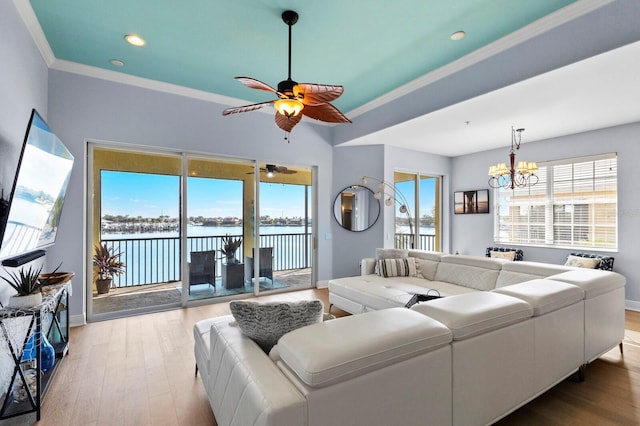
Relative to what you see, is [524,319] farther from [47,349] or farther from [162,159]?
[162,159]

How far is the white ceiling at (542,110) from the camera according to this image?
279 centimetres

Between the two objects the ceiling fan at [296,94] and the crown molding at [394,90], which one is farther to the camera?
the crown molding at [394,90]

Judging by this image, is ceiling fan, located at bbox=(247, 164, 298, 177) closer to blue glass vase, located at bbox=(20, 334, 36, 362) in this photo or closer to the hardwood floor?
the hardwood floor

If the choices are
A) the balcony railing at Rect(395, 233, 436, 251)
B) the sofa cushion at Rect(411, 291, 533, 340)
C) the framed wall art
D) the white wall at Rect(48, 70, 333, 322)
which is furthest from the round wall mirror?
the sofa cushion at Rect(411, 291, 533, 340)

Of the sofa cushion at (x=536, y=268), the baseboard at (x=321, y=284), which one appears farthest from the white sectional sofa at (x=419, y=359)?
the baseboard at (x=321, y=284)

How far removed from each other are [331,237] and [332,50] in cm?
337

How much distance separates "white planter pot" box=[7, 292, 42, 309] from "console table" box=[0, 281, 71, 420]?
1.5 inches

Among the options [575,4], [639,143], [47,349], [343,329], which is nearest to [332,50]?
[575,4]

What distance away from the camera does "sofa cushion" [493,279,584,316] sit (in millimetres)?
1948

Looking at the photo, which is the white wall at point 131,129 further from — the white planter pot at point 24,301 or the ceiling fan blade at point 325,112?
the ceiling fan blade at point 325,112

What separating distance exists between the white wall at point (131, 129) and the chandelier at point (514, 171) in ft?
10.3

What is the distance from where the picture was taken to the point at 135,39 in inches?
122

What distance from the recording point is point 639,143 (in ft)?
13.9

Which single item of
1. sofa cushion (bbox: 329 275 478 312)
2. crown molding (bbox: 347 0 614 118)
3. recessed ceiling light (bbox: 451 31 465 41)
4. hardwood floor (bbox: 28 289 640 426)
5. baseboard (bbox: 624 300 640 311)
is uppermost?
recessed ceiling light (bbox: 451 31 465 41)
